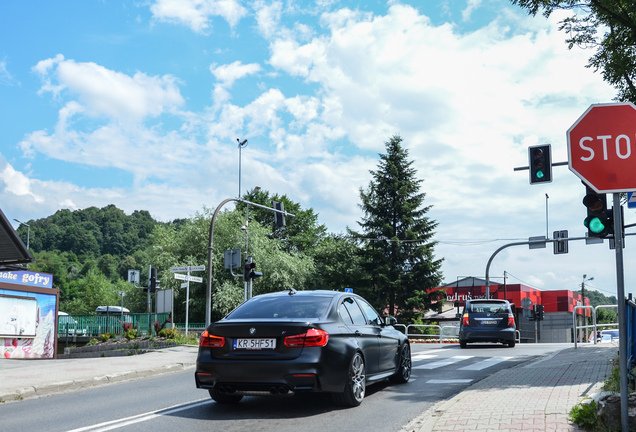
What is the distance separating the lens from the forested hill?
128m

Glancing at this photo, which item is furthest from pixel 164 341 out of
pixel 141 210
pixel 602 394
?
pixel 141 210

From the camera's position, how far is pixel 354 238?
5572 centimetres

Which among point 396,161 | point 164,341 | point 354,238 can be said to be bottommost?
point 164,341

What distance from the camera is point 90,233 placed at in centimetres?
13050

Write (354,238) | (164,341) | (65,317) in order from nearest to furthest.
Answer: (164,341) → (65,317) → (354,238)

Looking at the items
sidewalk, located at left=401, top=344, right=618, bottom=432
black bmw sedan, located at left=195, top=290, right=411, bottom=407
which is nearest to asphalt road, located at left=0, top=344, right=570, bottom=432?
black bmw sedan, located at left=195, top=290, right=411, bottom=407

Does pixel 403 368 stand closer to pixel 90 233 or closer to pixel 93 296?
pixel 93 296

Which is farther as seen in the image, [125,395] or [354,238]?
[354,238]

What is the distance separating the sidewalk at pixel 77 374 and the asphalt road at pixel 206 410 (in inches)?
15.5

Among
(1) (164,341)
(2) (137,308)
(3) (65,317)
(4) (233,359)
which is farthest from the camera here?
(2) (137,308)

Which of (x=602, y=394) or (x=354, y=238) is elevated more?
(x=354, y=238)

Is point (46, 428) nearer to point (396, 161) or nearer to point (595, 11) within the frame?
point (595, 11)

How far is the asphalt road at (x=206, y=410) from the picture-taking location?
→ 6.85 meters

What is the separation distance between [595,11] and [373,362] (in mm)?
11820
